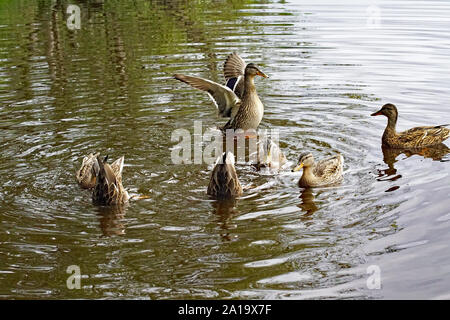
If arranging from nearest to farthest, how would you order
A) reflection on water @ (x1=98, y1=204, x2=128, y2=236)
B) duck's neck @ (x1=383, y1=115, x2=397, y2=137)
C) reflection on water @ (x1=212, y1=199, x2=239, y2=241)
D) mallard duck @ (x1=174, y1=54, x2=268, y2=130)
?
reflection on water @ (x1=212, y1=199, x2=239, y2=241) → reflection on water @ (x1=98, y1=204, x2=128, y2=236) → duck's neck @ (x1=383, y1=115, x2=397, y2=137) → mallard duck @ (x1=174, y1=54, x2=268, y2=130)

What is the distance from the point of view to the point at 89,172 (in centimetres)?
998

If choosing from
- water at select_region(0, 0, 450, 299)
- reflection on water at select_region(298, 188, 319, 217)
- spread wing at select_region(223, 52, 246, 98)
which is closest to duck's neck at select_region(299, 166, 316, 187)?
reflection on water at select_region(298, 188, 319, 217)

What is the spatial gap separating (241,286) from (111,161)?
4648 millimetres

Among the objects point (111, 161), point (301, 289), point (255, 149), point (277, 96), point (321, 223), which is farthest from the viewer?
point (277, 96)

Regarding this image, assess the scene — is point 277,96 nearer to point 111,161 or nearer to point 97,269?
point 111,161

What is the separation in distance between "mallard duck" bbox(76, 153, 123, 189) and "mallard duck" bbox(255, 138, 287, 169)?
7.40 ft

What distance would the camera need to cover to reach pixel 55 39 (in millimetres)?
20094

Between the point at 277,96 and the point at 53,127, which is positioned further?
→ the point at 277,96

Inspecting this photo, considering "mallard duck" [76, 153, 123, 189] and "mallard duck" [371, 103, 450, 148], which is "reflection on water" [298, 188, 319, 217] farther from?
"mallard duck" [76, 153, 123, 189]

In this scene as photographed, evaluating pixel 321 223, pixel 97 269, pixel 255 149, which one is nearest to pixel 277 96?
pixel 255 149

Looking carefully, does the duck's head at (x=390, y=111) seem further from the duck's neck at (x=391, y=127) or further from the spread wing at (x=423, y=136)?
the spread wing at (x=423, y=136)

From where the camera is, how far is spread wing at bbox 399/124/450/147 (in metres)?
11.4

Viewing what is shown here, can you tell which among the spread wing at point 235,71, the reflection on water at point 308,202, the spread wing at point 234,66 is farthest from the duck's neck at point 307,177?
the spread wing at point 234,66

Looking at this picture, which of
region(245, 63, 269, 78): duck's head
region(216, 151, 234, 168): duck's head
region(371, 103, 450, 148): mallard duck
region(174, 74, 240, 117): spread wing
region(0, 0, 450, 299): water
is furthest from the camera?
region(245, 63, 269, 78): duck's head
